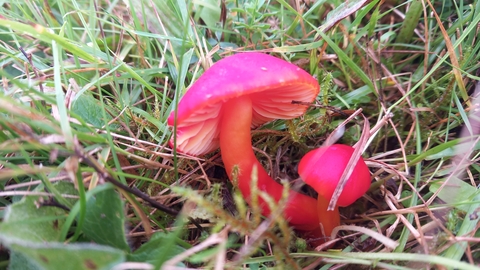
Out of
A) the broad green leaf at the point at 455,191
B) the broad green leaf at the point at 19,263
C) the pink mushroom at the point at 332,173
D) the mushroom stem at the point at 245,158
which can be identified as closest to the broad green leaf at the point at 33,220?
the broad green leaf at the point at 19,263

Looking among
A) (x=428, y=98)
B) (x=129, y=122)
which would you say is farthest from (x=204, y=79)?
(x=428, y=98)

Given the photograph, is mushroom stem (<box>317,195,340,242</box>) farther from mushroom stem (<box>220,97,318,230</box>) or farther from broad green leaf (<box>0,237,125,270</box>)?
broad green leaf (<box>0,237,125,270</box>)

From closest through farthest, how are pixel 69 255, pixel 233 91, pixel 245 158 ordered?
pixel 69 255
pixel 233 91
pixel 245 158

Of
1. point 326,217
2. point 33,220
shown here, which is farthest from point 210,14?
point 33,220

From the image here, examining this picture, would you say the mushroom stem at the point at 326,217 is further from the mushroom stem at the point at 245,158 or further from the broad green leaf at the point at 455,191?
the broad green leaf at the point at 455,191

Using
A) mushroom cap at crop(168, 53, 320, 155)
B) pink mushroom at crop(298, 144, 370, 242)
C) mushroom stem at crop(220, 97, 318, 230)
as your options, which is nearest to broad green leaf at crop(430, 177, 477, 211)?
pink mushroom at crop(298, 144, 370, 242)

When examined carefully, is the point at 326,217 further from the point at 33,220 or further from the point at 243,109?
the point at 33,220
